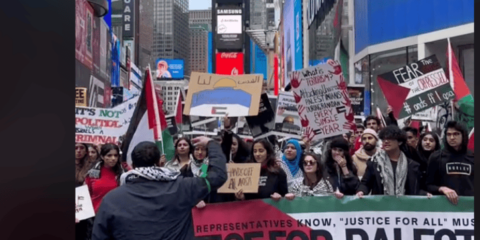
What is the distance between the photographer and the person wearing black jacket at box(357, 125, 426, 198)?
5.91 meters

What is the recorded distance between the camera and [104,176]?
23.7 ft

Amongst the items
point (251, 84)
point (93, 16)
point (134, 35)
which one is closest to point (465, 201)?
point (251, 84)

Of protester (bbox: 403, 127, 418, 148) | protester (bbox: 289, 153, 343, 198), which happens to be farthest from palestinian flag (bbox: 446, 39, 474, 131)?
protester (bbox: 289, 153, 343, 198)

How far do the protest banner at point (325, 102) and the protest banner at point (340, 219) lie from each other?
151 centimetres

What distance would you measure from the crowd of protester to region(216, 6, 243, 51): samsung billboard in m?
103

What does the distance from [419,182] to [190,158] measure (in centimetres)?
258

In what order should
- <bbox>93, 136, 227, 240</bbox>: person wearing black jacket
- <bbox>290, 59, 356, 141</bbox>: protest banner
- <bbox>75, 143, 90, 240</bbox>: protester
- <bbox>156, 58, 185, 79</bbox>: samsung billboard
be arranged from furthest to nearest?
<bbox>156, 58, 185, 79</bbox>: samsung billboard
<bbox>290, 59, 356, 141</bbox>: protest banner
<bbox>75, 143, 90, 240</bbox>: protester
<bbox>93, 136, 227, 240</bbox>: person wearing black jacket

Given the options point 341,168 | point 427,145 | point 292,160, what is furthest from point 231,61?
point 341,168

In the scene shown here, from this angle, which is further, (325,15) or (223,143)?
(325,15)

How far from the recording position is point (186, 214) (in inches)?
167

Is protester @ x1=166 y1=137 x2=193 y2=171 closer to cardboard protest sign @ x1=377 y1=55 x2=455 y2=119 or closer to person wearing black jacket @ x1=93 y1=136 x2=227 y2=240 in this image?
cardboard protest sign @ x1=377 y1=55 x2=455 y2=119

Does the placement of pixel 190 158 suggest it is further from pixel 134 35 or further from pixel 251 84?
pixel 134 35

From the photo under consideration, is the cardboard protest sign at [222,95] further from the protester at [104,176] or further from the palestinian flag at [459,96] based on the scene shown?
the palestinian flag at [459,96]

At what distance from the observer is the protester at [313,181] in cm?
639
